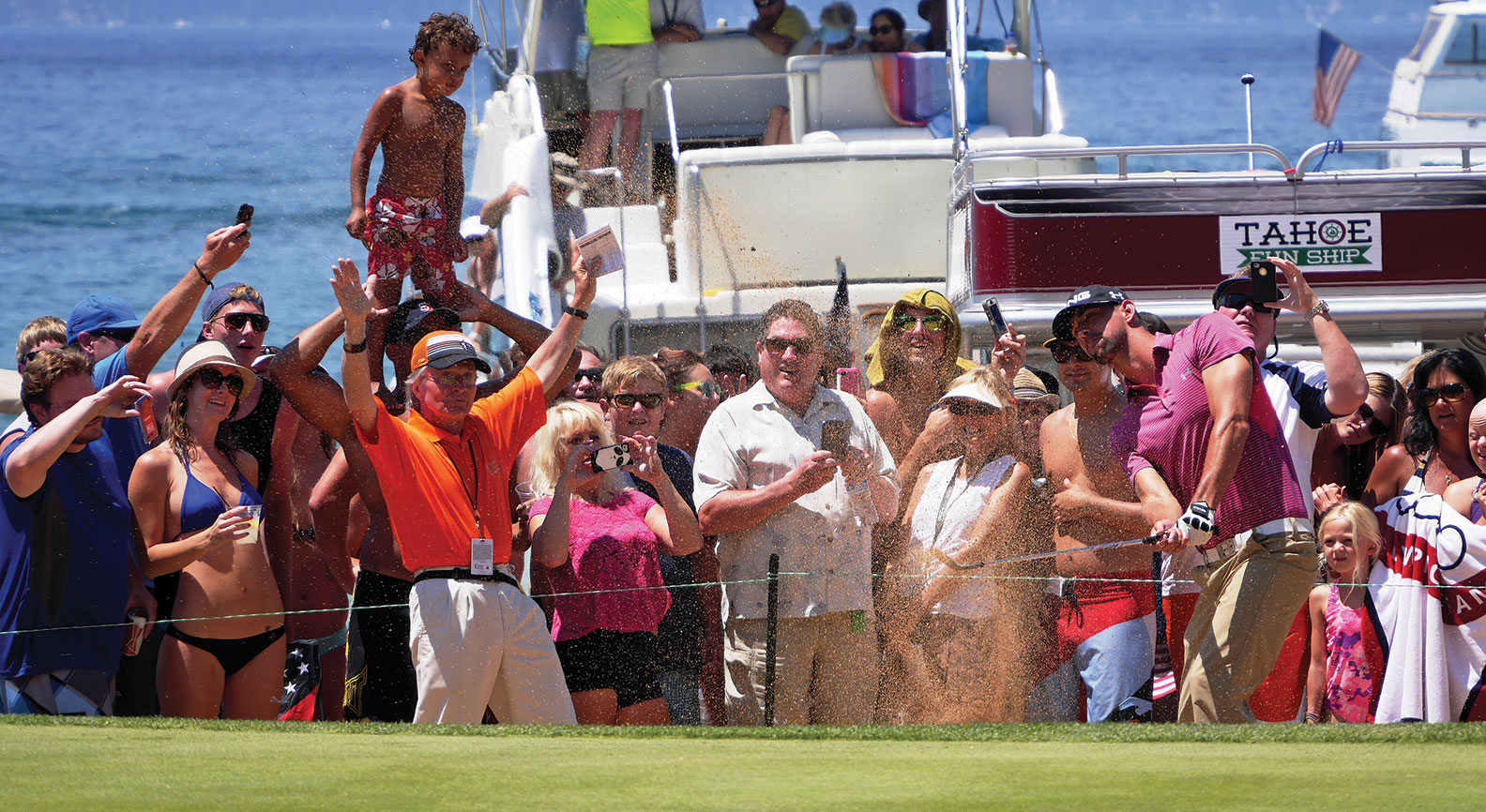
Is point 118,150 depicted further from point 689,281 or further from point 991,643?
point 991,643

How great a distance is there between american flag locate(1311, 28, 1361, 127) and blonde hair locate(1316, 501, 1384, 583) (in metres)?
9.97

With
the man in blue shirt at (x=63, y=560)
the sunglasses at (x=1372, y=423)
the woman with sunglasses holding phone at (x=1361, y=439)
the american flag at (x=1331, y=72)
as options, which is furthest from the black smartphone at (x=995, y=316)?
the american flag at (x=1331, y=72)

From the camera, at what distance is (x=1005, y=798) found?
11.8ft

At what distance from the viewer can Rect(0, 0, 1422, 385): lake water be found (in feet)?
106

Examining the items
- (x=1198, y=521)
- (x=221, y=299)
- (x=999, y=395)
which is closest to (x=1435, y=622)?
(x=1198, y=521)

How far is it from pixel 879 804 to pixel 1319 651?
2655mm

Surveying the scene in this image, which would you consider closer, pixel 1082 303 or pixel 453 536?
pixel 453 536

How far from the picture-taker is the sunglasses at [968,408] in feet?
19.1

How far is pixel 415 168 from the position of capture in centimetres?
602

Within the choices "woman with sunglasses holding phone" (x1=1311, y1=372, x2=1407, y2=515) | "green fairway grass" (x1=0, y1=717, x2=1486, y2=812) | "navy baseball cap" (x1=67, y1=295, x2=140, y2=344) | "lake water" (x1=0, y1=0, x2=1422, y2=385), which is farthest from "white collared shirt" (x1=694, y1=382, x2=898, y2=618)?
"lake water" (x1=0, y1=0, x2=1422, y2=385)

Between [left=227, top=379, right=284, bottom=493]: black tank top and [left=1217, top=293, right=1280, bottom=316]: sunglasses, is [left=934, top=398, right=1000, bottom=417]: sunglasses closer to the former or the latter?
[left=1217, top=293, right=1280, bottom=316]: sunglasses

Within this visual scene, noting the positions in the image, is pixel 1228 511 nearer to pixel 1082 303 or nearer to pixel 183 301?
pixel 1082 303

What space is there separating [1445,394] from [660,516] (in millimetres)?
2733

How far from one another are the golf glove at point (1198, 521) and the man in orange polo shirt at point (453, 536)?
6.10 feet
